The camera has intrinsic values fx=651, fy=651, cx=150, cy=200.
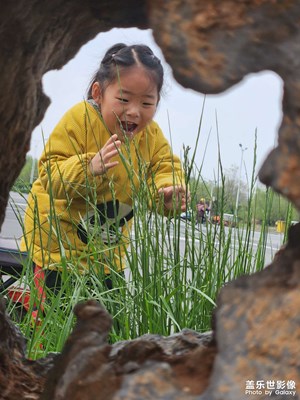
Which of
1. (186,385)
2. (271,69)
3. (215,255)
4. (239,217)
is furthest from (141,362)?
(239,217)

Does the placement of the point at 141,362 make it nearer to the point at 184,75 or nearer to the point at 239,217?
the point at 184,75

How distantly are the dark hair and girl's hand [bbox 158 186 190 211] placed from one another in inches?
20.3

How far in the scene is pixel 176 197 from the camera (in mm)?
1735

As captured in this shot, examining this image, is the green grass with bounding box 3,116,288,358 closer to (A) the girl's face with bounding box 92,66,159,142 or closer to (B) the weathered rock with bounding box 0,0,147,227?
(A) the girl's face with bounding box 92,66,159,142

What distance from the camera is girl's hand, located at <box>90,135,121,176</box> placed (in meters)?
1.70

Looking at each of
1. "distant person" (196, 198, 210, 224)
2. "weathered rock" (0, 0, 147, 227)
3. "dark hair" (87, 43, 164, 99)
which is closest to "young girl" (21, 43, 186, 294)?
"dark hair" (87, 43, 164, 99)

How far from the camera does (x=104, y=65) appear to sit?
7.43ft

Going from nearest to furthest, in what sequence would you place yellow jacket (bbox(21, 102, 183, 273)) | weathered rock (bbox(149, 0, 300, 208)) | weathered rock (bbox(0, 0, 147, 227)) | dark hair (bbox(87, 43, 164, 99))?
weathered rock (bbox(149, 0, 300, 208)) → weathered rock (bbox(0, 0, 147, 227)) → yellow jacket (bbox(21, 102, 183, 273)) → dark hair (bbox(87, 43, 164, 99))

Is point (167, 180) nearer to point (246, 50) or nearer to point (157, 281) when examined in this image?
point (157, 281)

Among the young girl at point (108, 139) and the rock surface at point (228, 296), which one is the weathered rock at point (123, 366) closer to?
the rock surface at point (228, 296)

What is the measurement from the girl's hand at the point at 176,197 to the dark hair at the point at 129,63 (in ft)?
1.69

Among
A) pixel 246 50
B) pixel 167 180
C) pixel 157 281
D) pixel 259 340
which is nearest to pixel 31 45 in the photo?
pixel 246 50

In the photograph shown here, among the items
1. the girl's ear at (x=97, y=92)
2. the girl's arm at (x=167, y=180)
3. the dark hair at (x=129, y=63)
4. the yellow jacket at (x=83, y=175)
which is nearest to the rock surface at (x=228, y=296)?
the girl's arm at (x=167, y=180)

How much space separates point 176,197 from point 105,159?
0.22m
